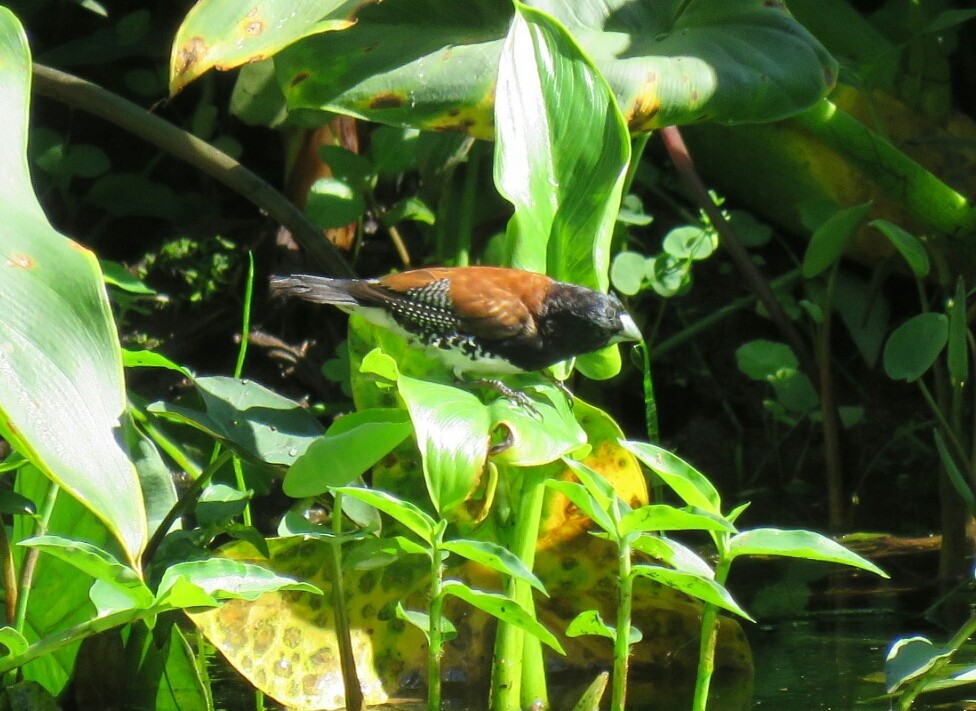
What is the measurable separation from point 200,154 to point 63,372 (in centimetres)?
153

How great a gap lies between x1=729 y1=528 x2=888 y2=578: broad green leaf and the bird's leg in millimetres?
403

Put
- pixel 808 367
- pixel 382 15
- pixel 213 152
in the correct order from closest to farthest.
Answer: pixel 382 15, pixel 213 152, pixel 808 367

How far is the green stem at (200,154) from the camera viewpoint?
2816 mm

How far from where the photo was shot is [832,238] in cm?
263

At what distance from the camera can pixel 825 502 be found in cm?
337

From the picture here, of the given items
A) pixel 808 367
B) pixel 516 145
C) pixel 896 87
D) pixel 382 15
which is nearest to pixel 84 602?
pixel 516 145

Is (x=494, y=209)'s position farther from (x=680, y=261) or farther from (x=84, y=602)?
(x=84, y=602)

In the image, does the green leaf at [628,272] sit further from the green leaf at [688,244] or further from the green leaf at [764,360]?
the green leaf at [764,360]

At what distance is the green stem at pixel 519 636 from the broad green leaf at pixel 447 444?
189 millimetres

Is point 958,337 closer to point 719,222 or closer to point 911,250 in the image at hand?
point 911,250

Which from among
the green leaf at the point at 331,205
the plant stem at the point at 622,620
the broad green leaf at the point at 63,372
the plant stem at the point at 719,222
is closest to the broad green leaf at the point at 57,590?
the broad green leaf at the point at 63,372

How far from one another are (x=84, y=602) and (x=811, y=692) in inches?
46.2

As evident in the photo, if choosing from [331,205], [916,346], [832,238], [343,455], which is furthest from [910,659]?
[331,205]

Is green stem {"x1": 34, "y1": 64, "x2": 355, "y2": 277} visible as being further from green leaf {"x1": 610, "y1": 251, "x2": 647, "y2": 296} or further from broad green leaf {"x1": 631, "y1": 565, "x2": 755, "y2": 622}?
broad green leaf {"x1": 631, "y1": 565, "x2": 755, "y2": 622}
